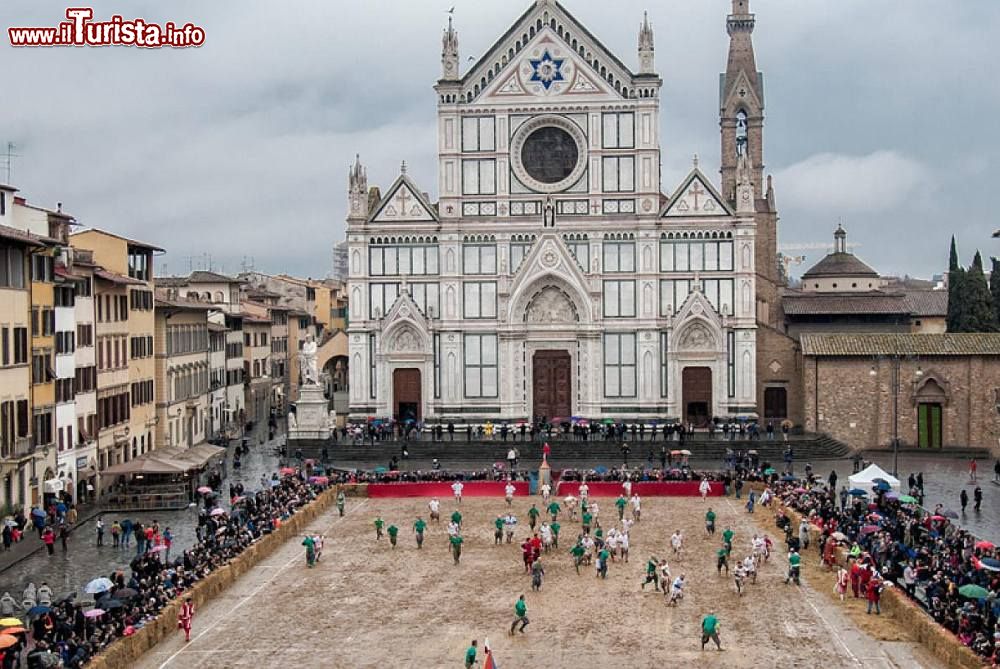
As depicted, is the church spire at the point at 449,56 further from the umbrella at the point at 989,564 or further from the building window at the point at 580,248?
the umbrella at the point at 989,564

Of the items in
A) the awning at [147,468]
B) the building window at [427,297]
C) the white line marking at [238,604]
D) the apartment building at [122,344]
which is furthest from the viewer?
the building window at [427,297]

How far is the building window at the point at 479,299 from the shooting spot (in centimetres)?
7638

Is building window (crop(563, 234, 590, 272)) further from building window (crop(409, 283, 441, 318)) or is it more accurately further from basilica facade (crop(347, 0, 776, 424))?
building window (crop(409, 283, 441, 318))

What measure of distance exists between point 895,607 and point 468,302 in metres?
44.7

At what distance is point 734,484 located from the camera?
57438 mm

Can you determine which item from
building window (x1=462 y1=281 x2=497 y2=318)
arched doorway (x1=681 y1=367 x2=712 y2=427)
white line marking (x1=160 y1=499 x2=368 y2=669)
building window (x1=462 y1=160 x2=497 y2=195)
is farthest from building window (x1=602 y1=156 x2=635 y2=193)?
white line marking (x1=160 y1=499 x2=368 y2=669)

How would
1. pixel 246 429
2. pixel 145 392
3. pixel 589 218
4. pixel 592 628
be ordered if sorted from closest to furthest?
pixel 592 628 → pixel 145 392 → pixel 589 218 → pixel 246 429

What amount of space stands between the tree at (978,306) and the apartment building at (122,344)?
5004 centimetres

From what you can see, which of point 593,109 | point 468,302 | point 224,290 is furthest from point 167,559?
point 224,290

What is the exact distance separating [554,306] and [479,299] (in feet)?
14.4

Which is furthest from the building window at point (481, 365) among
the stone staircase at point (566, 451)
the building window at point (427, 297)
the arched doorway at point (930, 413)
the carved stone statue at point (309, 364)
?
the arched doorway at point (930, 413)

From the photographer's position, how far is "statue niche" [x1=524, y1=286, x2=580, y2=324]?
250ft

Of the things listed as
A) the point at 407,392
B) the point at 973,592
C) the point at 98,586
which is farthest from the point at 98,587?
the point at 407,392

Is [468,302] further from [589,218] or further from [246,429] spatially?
[246,429]
